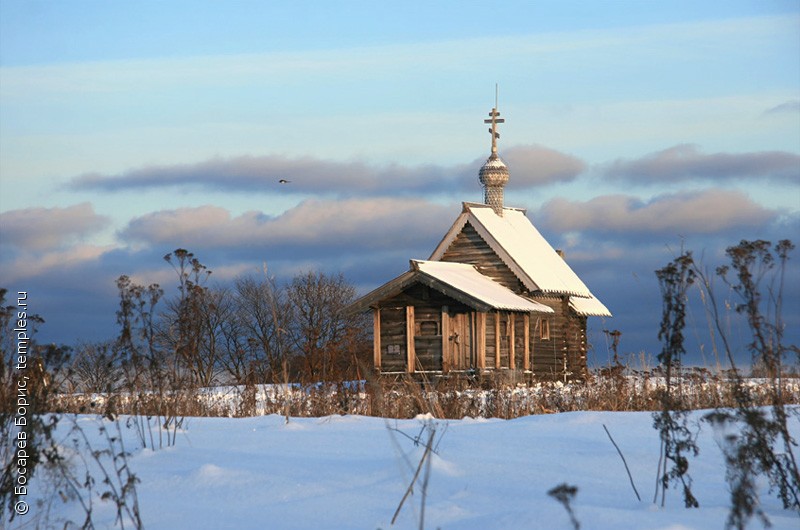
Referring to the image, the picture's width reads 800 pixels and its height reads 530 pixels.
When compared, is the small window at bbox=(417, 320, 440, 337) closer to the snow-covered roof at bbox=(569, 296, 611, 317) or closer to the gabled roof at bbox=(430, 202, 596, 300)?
the gabled roof at bbox=(430, 202, 596, 300)

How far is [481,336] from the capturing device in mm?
27297

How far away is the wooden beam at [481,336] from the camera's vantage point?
1071 inches

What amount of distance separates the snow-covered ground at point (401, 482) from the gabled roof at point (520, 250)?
21.1 meters

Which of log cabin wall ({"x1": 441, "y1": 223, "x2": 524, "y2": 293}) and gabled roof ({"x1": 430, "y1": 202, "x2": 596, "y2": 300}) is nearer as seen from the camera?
gabled roof ({"x1": 430, "y1": 202, "x2": 596, "y2": 300})

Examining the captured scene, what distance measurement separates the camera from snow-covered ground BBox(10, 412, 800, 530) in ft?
17.0

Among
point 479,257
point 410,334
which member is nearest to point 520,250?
point 479,257

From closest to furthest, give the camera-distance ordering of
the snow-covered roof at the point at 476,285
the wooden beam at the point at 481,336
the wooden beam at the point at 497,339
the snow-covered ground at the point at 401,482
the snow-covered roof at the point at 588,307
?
the snow-covered ground at the point at 401,482
the snow-covered roof at the point at 476,285
the wooden beam at the point at 481,336
the wooden beam at the point at 497,339
the snow-covered roof at the point at 588,307

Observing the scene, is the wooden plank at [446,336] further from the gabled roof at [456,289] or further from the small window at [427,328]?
the gabled roof at [456,289]

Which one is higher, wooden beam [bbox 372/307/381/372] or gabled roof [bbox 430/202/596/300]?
gabled roof [bbox 430/202/596/300]

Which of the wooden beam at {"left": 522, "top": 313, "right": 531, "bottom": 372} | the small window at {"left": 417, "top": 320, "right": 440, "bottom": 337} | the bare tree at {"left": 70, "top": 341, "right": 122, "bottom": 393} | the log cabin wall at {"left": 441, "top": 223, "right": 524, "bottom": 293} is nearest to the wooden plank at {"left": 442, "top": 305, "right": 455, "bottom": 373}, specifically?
the small window at {"left": 417, "top": 320, "right": 440, "bottom": 337}

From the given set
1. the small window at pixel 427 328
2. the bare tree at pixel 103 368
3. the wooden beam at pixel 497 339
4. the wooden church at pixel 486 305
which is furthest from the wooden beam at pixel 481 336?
the bare tree at pixel 103 368

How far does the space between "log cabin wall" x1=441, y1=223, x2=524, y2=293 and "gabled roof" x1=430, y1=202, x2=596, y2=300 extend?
22cm

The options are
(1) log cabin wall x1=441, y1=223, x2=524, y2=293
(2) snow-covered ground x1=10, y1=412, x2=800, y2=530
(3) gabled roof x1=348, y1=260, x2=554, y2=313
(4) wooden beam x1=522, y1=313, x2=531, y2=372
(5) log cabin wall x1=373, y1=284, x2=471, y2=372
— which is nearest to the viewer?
(2) snow-covered ground x1=10, y1=412, x2=800, y2=530

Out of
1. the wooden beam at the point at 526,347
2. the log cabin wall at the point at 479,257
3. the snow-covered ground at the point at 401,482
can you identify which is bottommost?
the snow-covered ground at the point at 401,482
